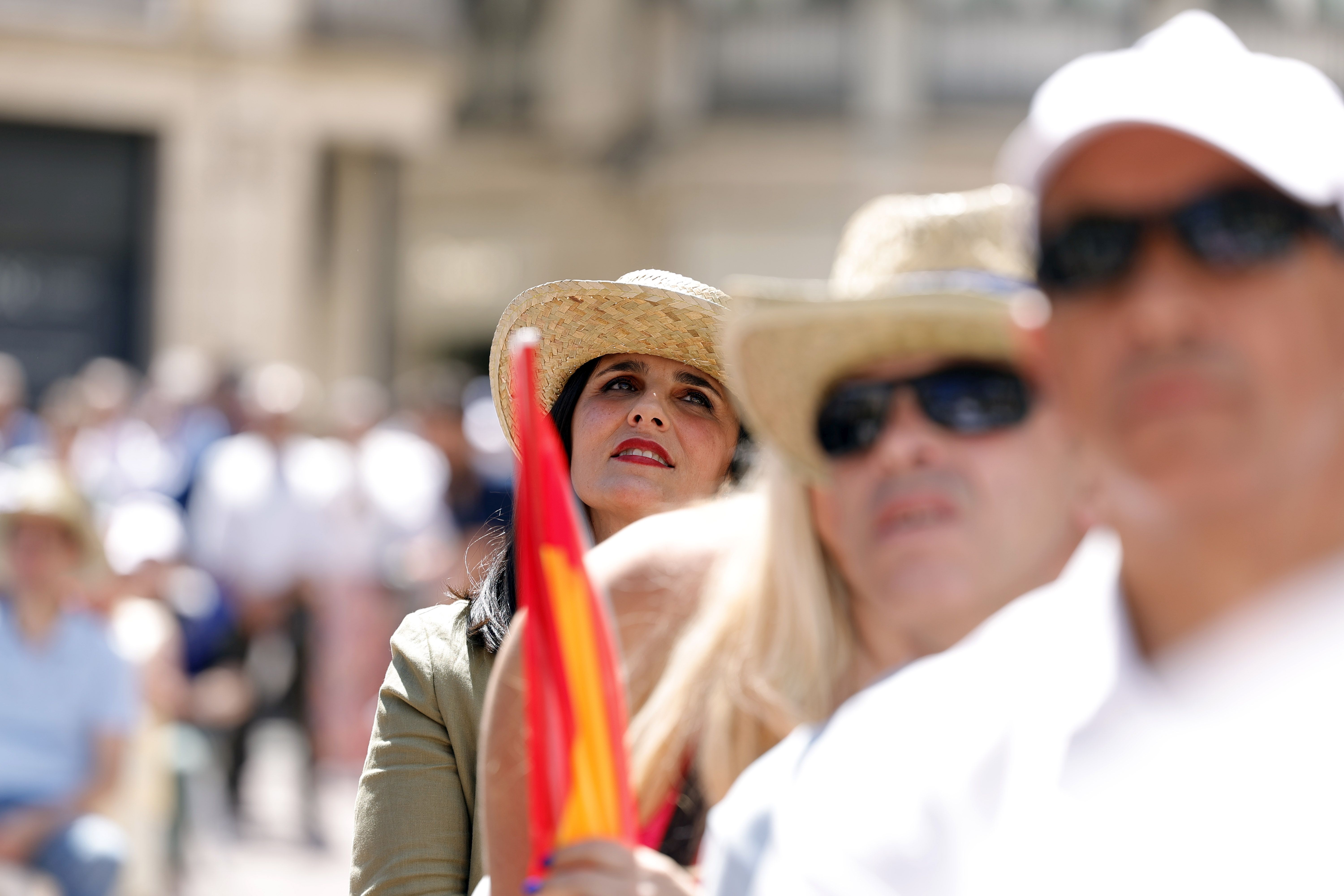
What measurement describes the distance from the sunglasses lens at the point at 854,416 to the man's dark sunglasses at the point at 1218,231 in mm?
333

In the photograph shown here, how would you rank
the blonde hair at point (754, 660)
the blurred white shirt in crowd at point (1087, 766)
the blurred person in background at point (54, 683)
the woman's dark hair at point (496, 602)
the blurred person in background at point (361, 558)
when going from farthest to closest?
the blurred person in background at point (361, 558)
the blurred person in background at point (54, 683)
the woman's dark hair at point (496, 602)
the blonde hair at point (754, 660)
the blurred white shirt in crowd at point (1087, 766)

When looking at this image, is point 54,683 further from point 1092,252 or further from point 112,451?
point 1092,252

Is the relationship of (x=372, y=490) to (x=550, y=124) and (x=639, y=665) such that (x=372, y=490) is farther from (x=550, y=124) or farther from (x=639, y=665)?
(x=550, y=124)

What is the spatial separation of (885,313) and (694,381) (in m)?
1.29

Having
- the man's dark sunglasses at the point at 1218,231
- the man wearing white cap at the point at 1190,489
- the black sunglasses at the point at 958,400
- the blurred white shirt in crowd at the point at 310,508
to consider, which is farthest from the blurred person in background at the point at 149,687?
the man's dark sunglasses at the point at 1218,231

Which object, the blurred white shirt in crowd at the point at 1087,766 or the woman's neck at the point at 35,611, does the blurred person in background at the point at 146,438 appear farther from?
the blurred white shirt in crowd at the point at 1087,766

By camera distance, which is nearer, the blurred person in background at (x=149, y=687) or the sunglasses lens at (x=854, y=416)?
the sunglasses lens at (x=854, y=416)

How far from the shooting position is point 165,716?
251 inches

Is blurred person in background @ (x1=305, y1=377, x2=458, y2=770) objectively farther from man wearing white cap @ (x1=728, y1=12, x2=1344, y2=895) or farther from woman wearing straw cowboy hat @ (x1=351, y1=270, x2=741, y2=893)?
man wearing white cap @ (x1=728, y1=12, x2=1344, y2=895)

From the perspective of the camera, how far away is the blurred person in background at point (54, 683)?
17.9ft

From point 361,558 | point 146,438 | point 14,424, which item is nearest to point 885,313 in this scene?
point 361,558

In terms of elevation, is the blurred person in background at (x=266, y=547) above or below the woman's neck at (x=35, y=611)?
above

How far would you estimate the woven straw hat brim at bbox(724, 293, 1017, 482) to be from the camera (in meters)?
1.56

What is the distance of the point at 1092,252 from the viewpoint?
4.28 ft
